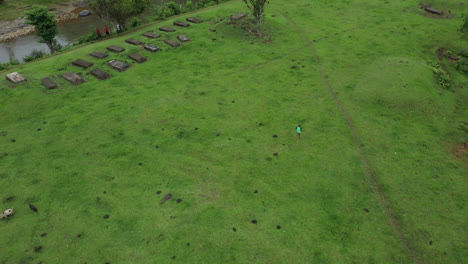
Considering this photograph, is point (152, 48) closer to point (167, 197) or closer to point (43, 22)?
point (43, 22)

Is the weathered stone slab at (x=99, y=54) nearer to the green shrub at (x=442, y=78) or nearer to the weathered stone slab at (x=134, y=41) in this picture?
the weathered stone slab at (x=134, y=41)

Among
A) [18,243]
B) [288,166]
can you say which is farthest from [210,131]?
[18,243]

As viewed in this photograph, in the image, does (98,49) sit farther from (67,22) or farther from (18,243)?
(67,22)

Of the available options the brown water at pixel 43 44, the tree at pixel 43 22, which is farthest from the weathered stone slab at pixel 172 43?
the brown water at pixel 43 44

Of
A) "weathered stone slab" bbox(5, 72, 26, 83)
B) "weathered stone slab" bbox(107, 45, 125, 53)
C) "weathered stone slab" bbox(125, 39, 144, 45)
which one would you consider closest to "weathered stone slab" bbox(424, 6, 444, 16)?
"weathered stone slab" bbox(125, 39, 144, 45)

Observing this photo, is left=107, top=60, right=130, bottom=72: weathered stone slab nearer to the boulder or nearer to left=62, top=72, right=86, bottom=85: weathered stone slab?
left=62, top=72, right=86, bottom=85: weathered stone slab

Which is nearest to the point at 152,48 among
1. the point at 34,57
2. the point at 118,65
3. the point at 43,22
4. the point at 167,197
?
the point at 118,65
